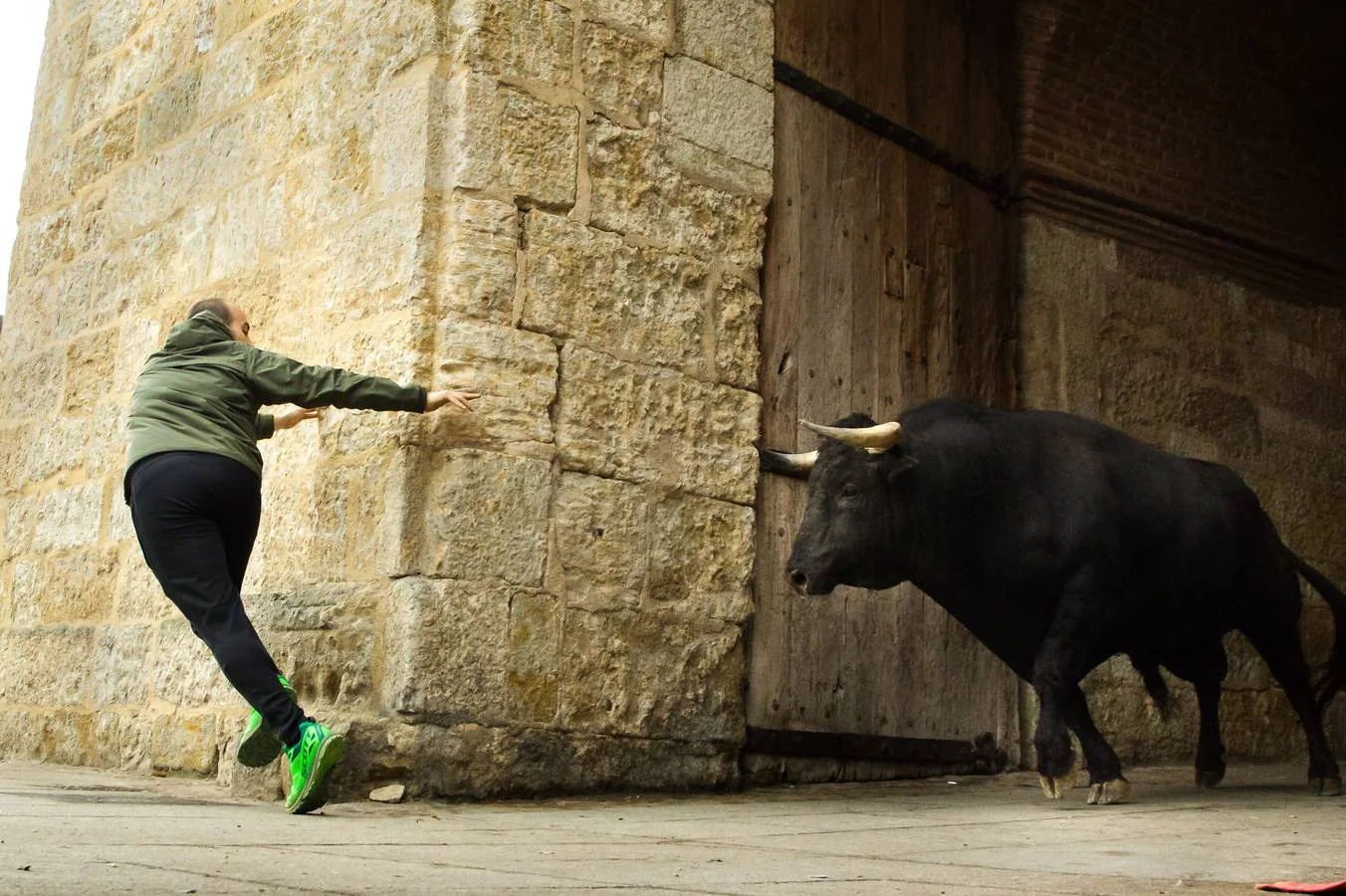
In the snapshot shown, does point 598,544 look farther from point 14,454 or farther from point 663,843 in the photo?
point 14,454

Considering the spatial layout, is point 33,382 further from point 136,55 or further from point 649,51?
point 649,51

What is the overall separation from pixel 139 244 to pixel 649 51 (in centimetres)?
244

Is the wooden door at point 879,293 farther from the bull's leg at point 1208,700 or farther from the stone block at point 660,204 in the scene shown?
the bull's leg at point 1208,700

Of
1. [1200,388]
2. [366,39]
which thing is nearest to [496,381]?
[366,39]

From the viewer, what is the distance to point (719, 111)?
17.9ft

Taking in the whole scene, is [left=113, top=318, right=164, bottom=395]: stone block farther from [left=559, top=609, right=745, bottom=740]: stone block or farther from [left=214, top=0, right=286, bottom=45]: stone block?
[left=559, top=609, right=745, bottom=740]: stone block

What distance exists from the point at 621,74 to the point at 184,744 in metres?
2.79

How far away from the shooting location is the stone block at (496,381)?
15.0 feet

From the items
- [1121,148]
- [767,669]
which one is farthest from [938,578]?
[1121,148]

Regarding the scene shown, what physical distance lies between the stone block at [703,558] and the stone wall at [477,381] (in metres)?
0.01

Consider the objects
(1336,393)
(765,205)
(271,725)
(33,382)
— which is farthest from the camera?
(1336,393)

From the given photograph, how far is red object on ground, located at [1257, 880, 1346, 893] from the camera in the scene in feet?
8.05

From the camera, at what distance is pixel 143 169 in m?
6.34

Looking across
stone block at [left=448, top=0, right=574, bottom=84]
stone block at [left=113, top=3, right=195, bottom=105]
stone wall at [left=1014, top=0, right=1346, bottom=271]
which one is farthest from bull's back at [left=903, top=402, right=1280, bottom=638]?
stone block at [left=113, top=3, right=195, bottom=105]
